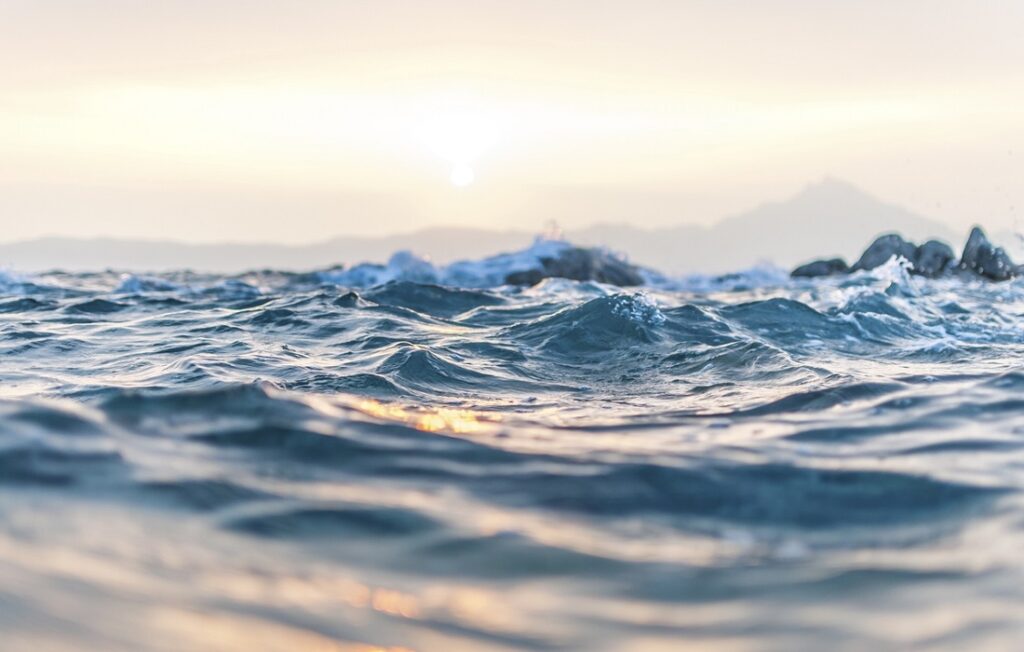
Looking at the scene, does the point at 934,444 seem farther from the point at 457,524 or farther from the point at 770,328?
the point at 770,328

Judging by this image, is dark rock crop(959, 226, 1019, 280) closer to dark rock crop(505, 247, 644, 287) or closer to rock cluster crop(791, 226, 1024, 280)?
rock cluster crop(791, 226, 1024, 280)

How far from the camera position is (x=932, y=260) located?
29.9 metres

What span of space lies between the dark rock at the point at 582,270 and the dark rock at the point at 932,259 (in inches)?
347

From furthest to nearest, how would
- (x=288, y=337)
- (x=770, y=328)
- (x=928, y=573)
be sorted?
1. (x=770, y=328)
2. (x=288, y=337)
3. (x=928, y=573)

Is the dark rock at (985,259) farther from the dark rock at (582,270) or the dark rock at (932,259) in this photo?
the dark rock at (582,270)

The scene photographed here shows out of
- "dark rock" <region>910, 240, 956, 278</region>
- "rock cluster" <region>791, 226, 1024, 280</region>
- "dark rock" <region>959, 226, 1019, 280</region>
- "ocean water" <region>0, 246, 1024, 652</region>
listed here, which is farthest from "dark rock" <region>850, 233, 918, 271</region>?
"ocean water" <region>0, 246, 1024, 652</region>

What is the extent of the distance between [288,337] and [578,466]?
6452mm

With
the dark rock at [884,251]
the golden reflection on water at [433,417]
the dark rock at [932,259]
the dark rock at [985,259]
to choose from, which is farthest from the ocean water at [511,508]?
the dark rock at [884,251]

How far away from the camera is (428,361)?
803 centimetres

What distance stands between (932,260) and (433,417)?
28195mm

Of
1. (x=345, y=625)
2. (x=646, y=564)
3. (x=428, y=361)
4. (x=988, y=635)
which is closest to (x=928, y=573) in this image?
(x=988, y=635)

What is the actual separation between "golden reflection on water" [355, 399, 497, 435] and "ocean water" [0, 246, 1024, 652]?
0.12 ft

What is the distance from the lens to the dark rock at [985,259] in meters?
27.3

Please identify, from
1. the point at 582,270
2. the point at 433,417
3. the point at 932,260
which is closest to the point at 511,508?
the point at 433,417
